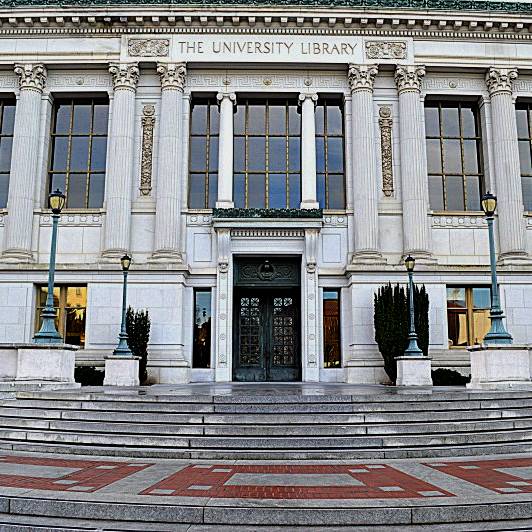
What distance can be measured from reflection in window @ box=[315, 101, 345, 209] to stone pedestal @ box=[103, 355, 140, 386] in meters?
11.7

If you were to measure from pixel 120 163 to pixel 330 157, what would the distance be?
31.8 feet

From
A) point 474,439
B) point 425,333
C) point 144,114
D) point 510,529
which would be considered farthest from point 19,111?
point 510,529

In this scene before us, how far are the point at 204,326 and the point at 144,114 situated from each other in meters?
10.3

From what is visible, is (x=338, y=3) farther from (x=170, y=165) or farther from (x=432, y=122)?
(x=170, y=165)

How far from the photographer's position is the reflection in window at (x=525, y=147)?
27469mm

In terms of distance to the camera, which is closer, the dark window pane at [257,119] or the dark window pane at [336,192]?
the dark window pane at [336,192]

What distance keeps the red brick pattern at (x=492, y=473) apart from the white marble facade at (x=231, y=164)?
567 inches

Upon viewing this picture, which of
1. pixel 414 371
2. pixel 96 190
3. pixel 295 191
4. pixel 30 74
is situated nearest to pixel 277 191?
pixel 295 191

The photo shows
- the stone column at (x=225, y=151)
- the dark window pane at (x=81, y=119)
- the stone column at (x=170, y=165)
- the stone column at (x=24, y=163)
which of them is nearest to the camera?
the stone column at (x=170, y=165)

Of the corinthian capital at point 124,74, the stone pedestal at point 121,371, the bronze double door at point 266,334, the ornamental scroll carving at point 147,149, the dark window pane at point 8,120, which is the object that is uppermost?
the corinthian capital at point 124,74

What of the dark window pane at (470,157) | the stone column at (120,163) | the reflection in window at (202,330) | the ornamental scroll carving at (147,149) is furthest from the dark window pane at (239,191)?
the dark window pane at (470,157)

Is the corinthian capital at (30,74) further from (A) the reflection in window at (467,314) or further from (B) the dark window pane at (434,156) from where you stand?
(A) the reflection in window at (467,314)

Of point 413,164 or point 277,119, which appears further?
point 277,119

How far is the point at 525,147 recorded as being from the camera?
27.9m
